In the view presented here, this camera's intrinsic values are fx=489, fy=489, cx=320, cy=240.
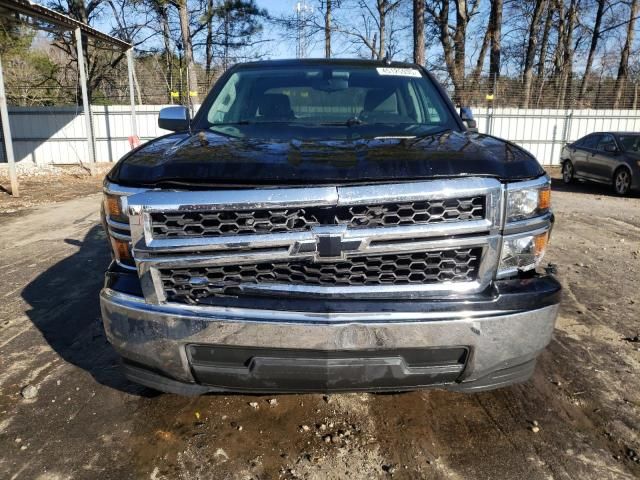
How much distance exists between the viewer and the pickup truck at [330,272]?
1899 mm

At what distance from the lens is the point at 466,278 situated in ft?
6.63

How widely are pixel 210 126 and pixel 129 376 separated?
5.21 ft

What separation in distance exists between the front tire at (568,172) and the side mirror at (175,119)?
11.7m

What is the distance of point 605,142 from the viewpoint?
11.3 meters

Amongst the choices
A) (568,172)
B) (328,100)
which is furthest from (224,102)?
(568,172)

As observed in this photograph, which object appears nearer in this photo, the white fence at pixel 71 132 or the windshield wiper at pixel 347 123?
the windshield wiper at pixel 347 123

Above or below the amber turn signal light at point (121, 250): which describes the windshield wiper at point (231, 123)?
above

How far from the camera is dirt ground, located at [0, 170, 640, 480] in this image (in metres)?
2.19

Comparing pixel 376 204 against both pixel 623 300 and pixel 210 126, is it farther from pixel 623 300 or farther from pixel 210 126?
pixel 623 300

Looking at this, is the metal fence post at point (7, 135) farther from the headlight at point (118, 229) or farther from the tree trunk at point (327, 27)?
the tree trunk at point (327, 27)

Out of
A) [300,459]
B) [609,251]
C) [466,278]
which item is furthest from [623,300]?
[300,459]

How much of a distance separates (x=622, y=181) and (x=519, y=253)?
10357 mm

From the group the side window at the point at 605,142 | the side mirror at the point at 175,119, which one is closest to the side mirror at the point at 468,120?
the side mirror at the point at 175,119

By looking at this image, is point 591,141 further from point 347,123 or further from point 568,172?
point 347,123
